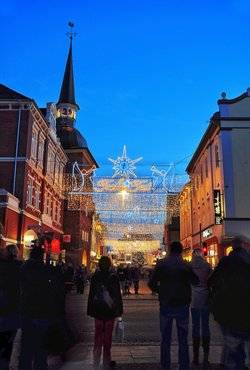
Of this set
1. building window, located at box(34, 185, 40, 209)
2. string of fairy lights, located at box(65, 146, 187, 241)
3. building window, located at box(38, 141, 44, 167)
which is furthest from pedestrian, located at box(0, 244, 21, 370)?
building window, located at box(38, 141, 44, 167)

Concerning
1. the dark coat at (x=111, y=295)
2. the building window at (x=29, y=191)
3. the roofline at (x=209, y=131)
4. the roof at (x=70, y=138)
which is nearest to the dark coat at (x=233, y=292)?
the dark coat at (x=111, y=295)

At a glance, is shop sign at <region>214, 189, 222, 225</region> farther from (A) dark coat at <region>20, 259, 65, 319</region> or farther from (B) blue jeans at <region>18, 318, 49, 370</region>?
(B) blue jeans at <region>18, 318, 49, 370</region>

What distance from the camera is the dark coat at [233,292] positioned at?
4285mm

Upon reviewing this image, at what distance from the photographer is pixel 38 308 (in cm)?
486

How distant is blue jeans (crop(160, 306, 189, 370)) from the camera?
5.27 metres

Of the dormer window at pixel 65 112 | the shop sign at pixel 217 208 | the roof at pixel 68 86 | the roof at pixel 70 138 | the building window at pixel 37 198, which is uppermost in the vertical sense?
the roof at pixel 68 86

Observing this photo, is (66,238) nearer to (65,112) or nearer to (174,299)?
(65,112)

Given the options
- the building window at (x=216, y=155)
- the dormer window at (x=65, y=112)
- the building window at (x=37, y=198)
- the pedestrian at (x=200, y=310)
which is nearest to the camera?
the pedestrian at (x=200, y=310)

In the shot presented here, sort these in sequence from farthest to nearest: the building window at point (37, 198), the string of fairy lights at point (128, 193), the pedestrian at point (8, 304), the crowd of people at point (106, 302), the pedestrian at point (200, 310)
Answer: the building window at point (37, 198)
the string of fairy lights at point (128, 193)
the pedestrian at point (200, 310)
the pedestrian at point (8, 304)
the crowd of people at point (106, 302)

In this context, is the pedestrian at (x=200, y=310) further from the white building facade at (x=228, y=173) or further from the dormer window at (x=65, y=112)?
the dormer window at (x=65, y=112)

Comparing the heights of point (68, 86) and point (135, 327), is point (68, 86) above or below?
above

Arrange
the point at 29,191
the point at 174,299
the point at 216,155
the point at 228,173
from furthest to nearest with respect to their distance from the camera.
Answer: the point at 29,191, the point at 216,155, the point at 228,173, the point at 174,299

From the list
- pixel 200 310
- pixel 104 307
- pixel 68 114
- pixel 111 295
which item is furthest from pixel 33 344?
pixel 68 114

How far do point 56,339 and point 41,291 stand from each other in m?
0.63
